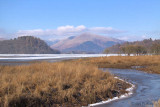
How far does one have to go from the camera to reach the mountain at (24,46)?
5784 inches

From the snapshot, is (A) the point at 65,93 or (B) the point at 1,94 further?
(A) the point at 65,93

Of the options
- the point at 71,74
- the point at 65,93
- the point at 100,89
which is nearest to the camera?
the point at 65,93

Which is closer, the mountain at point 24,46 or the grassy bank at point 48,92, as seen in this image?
the grassy bank at point 48,92

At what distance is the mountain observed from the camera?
482ft

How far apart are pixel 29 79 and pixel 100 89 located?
3.80 metres

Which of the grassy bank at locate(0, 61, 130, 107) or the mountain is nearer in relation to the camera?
the grassy bank at locate(0, 61, 130, 107)

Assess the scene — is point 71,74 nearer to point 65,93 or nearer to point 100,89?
point 100,89

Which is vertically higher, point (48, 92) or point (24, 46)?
point (24, 46)

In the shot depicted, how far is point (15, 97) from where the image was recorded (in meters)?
8.05

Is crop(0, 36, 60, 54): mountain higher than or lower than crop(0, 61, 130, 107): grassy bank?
higher

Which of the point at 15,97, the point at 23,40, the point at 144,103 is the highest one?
the point at 23,40

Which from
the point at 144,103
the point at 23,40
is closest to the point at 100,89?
the point at 144,103

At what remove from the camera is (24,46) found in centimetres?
15388

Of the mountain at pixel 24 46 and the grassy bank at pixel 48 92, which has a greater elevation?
the mountain at pixel 24 46
